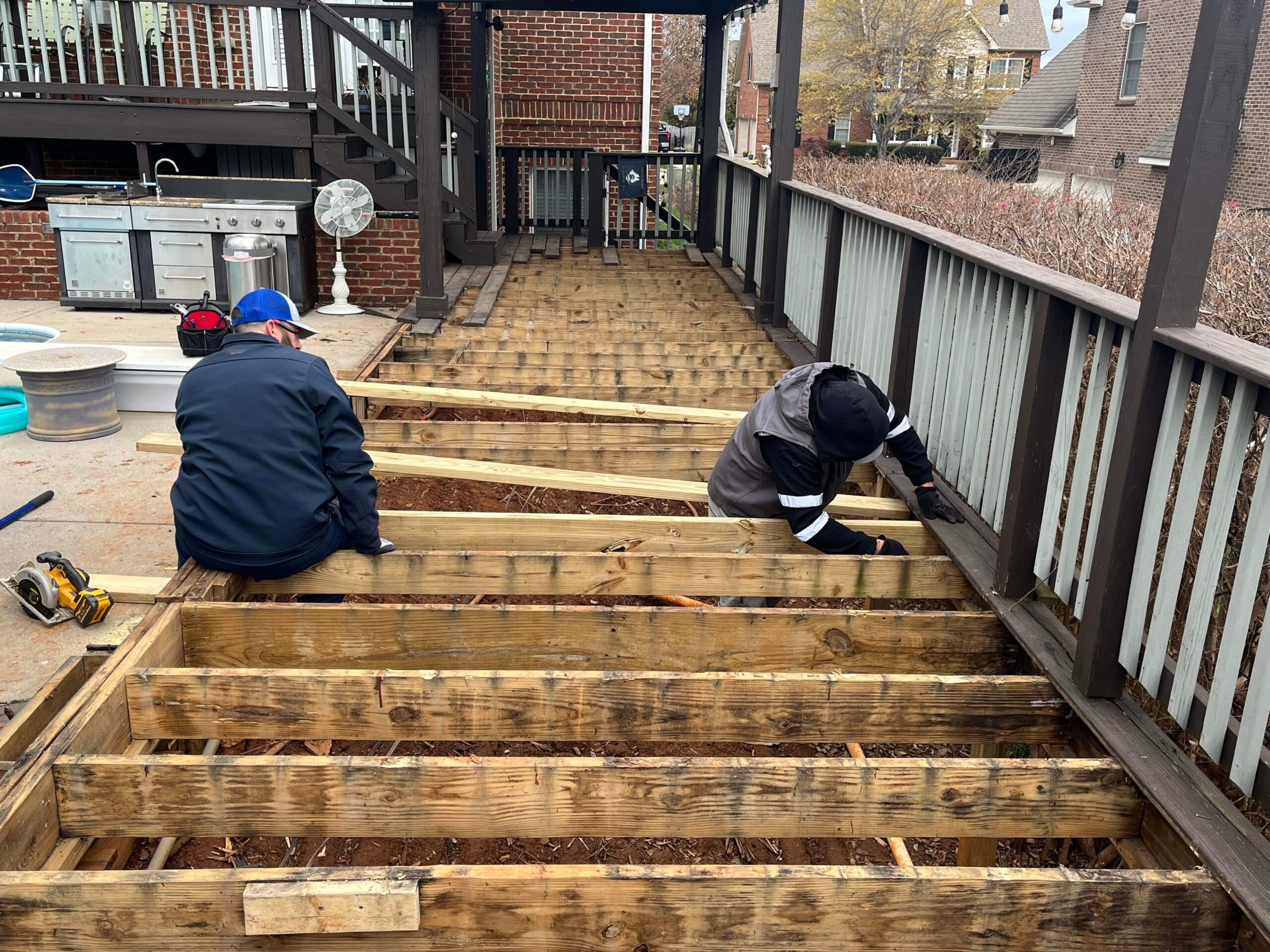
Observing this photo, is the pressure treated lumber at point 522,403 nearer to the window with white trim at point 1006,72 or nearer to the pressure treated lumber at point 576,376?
the pressure treated lumber at point 576,376

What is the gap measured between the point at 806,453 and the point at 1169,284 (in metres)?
1.43

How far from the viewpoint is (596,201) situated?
13297mm

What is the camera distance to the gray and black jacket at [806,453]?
12.6 ft

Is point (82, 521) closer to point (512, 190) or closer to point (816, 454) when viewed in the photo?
point (816, 454)

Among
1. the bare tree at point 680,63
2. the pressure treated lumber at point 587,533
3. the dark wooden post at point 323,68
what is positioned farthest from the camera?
the bare tree at point 680,63

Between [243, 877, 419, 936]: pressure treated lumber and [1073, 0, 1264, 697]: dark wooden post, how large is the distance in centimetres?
198

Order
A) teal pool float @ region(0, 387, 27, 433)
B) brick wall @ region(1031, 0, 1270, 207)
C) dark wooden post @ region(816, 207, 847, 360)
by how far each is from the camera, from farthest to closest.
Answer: brick wall @ region(1031, 0, 1270, 207)
dark wooden post @ region(816, 207, 847, 360)
teal pool float @ region(0, 387, 27, 433)

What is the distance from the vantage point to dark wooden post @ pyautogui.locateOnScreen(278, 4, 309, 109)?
32.2ft

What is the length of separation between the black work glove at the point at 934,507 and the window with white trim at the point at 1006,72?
4117cm

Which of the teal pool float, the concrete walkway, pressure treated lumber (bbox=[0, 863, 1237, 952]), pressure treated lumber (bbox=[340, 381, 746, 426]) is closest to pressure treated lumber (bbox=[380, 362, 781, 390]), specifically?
pressure treated lumber (bbox=[340, 381, 746, 426])

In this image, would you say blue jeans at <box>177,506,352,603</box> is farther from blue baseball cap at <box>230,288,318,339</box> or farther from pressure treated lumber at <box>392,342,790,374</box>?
pressure treated lumber at <box>392,342,790,374</box>

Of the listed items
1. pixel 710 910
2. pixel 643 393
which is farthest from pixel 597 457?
pixel 710 910

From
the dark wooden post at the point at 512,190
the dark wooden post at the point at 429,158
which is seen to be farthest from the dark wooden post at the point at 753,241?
the dark wooden post at the point at 512,190

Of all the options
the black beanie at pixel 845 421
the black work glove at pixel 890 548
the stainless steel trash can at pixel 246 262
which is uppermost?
the black beanie at pixel 845 421
